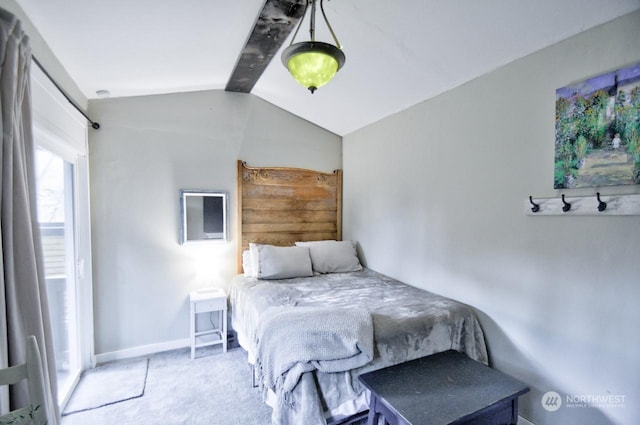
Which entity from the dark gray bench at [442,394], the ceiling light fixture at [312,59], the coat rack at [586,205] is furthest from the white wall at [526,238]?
the ceiling light fixture at [312,59]

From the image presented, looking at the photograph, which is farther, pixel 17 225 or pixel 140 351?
pixel 140 351

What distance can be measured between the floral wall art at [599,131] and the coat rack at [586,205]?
0.25 ft

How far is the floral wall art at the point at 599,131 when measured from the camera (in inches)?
55.7

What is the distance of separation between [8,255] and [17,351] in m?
0.38

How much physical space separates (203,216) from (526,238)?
9.09 feet

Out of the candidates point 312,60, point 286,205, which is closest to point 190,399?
point 286,205

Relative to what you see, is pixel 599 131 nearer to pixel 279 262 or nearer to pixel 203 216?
pixel 279 262

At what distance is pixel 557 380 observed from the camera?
1.70 m

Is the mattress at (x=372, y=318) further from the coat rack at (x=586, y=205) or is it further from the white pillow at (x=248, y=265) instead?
the coat rack at (x=586, y=205)

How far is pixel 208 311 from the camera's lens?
112 inches

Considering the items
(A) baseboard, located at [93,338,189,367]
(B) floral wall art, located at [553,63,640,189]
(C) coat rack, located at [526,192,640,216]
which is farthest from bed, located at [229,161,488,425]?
(B) floral wall art, located at [553,63,640,189]

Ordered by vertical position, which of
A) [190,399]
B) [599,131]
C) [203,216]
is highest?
[599,131]

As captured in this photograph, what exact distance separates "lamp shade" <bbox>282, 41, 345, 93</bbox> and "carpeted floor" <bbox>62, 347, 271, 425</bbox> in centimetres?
214

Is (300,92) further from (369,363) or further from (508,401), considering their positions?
(508,401)
